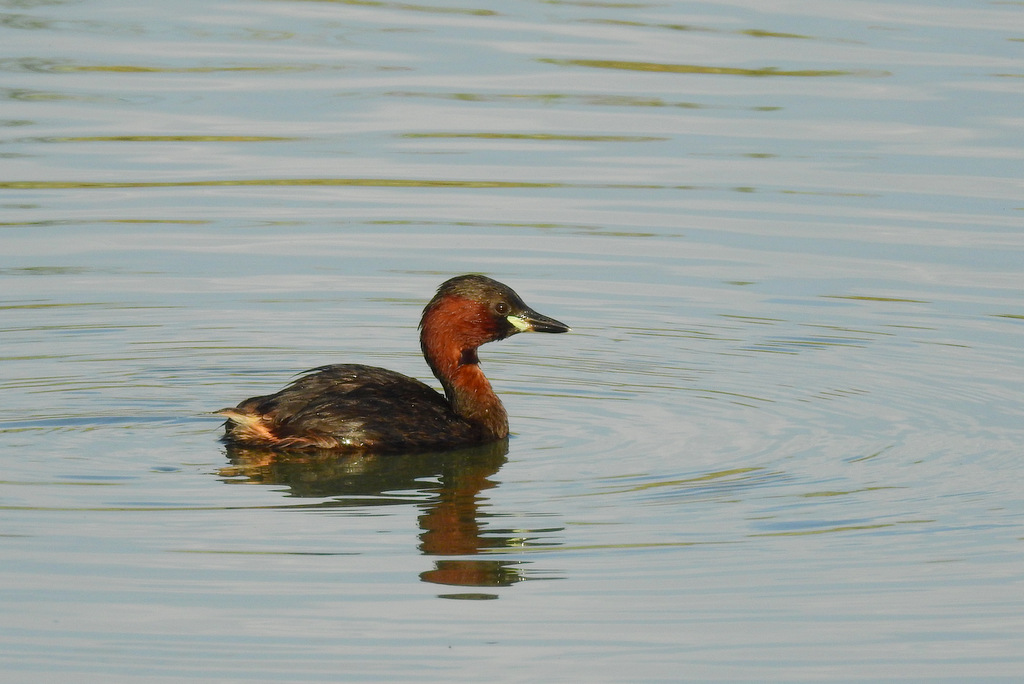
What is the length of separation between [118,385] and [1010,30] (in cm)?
1118

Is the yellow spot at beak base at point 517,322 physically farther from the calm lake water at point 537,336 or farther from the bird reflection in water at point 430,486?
the bird reflection in water at point 430,486

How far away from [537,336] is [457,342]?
2.17m

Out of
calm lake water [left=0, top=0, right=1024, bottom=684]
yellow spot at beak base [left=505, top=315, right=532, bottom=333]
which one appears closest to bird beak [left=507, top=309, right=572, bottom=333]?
yellow spot at beak base [left=505, top=315, right=532, bottom=333]

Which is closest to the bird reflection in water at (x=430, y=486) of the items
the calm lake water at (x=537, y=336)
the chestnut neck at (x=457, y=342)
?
the calm lake water at (x=537, y=336)

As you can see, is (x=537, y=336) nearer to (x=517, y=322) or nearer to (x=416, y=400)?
(x=517, y=322)

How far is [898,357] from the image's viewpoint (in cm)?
1063

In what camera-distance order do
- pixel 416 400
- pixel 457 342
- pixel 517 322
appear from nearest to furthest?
pixel 416 400 → pixel 457 342 → pixel 517 322

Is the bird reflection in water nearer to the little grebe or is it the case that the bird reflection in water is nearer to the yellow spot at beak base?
the little grebe

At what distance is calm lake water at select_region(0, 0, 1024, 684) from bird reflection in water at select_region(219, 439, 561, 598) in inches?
1.1

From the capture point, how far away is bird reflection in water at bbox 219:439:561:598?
732 cm

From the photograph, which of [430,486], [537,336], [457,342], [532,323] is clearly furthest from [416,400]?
[537,336]

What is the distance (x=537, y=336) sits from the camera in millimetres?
11820

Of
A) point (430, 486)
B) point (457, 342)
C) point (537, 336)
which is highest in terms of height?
point (457, 342)

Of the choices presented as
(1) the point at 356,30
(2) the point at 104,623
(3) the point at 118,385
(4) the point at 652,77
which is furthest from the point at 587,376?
(1) the point at 356,30
